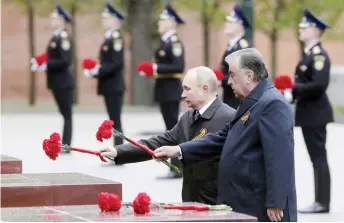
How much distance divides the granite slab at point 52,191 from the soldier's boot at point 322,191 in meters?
4.07

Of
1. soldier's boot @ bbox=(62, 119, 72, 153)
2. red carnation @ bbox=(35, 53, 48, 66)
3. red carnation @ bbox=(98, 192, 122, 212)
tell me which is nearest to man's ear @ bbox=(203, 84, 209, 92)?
Result: red carnation @ bbox=(98, 192, 122, 212)

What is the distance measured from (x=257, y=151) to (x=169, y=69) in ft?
30.3

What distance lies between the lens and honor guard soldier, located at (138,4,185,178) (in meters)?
16.8

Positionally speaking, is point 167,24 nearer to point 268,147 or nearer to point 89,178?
point 89,178

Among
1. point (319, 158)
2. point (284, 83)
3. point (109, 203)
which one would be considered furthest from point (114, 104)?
point (109, 203)

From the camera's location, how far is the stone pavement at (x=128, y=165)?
14.5 metres

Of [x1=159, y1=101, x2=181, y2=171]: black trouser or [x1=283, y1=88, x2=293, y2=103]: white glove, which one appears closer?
[x1=283, y1=88, x2=293, y2=103]: white glove

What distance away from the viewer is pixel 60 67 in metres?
19.4

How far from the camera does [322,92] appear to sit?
12.6 m

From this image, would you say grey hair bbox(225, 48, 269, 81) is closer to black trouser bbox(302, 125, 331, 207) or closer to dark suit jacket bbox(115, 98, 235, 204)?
dark suit jacket bbox(115, 98, 235, 204)

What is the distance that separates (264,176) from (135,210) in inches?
41.5

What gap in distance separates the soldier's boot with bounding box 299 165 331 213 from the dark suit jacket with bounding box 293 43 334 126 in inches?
21.2

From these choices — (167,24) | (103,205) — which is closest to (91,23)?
(167,24)

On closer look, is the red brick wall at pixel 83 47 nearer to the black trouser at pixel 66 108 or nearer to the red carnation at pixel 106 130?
the black trouser at pixel 66 108
